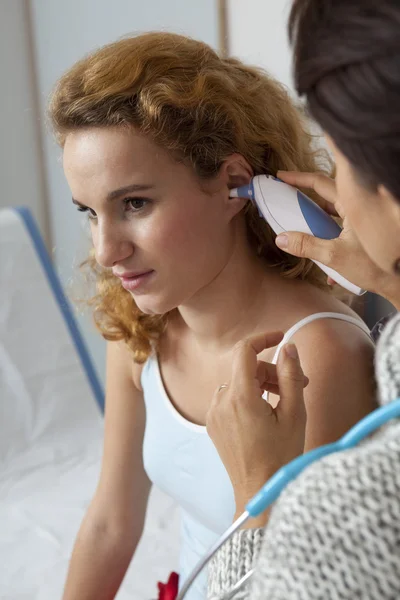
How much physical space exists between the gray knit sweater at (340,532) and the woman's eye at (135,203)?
514 mm

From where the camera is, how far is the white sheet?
1349 mm

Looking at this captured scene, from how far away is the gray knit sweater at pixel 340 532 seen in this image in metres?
0.42

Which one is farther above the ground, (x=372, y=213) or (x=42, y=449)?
(x=372, y=213)

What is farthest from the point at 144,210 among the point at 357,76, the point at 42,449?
the point at 42,449

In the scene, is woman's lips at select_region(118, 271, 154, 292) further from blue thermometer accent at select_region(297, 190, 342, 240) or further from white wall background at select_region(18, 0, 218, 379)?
white wall background at select_region(18, 0, 218, 379)

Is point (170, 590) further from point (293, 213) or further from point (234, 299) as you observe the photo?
point (293, 213)

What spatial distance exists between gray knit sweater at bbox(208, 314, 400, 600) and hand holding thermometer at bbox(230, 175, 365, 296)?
0.39 m

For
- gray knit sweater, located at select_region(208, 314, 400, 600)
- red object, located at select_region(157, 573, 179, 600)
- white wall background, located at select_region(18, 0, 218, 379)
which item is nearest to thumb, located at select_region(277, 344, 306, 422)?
gray knit sweater, located at select_region(208, 314, 400, 600)

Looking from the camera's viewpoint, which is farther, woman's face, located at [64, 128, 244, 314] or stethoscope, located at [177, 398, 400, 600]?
woman's face, located at [64, 128, 244, 314]

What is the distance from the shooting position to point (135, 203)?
2.98 feet

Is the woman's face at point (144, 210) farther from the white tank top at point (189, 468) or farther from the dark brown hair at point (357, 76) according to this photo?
the dark brown hair at point (357, 76)

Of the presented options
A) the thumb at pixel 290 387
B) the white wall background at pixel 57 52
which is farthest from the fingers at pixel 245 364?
the white wall background at pixel 57 52

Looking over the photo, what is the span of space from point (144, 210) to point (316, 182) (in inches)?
8.3

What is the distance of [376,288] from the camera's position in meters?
0.78
